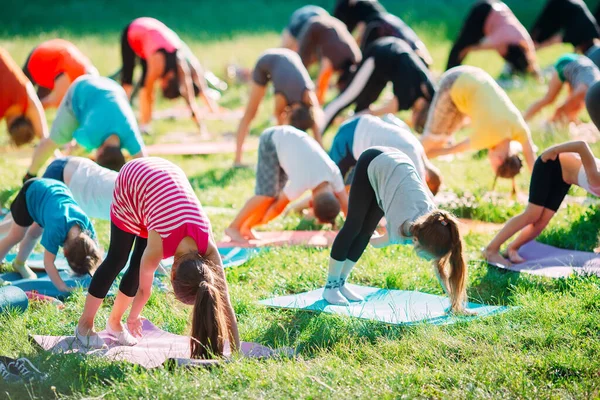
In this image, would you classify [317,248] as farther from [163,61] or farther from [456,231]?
[163,61]

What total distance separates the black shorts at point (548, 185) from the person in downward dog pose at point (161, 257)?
255 centimetres

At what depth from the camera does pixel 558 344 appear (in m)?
Answer: 4.14

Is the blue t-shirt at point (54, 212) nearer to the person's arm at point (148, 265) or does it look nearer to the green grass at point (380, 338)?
Result: the green grass at point (380, 338)

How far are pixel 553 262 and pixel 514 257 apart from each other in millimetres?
268

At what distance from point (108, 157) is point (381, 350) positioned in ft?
10.7

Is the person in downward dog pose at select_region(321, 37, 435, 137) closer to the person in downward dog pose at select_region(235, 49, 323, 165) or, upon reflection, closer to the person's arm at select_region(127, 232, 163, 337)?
the person in downward dog pose at select_region(235, 49, 323, 165)

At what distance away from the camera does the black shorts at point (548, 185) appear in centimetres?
→ 565

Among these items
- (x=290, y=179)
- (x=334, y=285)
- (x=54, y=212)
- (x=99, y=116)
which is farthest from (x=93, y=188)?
(x=334, y=285)

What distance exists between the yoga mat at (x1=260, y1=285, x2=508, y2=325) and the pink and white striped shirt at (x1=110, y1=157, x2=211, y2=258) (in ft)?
3.31

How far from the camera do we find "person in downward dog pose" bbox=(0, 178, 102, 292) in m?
5.03

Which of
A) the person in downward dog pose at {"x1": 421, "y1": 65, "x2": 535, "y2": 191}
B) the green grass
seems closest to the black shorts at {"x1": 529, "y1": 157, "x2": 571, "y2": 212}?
the green grass

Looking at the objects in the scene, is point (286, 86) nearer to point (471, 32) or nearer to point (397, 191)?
point (397, 191)

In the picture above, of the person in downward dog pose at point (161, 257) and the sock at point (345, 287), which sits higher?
the person in downward dog pose at point (161, 257)

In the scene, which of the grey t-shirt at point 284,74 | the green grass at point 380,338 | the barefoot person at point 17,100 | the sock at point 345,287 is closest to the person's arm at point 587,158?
the green grass at point 380,338
